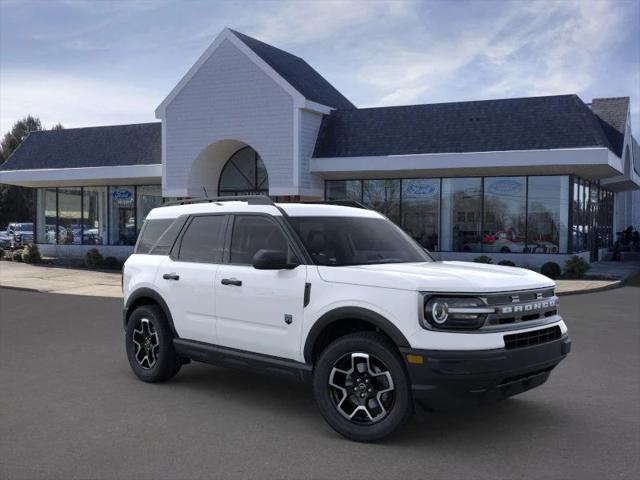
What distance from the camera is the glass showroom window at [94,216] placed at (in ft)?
99.0

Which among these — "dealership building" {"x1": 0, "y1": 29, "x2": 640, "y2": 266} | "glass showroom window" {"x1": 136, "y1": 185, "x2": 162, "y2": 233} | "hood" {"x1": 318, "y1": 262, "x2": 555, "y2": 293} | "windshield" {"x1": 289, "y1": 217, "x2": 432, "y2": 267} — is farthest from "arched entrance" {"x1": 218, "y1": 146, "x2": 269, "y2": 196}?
"hood" {"x1": 318, "y1": 262, "x2": 555, "y2": 293}

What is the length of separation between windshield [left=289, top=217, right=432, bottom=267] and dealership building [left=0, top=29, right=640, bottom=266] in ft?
50.5

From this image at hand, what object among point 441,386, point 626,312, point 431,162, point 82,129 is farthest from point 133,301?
point 82,129

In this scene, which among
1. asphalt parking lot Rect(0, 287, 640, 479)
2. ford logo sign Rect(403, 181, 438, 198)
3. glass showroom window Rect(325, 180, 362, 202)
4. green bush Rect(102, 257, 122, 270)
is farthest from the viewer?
green bush Rect(102, 257, 122, 270)

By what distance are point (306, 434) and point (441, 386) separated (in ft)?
4.24

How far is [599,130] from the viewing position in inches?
836

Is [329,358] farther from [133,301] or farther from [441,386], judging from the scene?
[133,301]

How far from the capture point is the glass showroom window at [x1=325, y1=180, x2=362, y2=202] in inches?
992

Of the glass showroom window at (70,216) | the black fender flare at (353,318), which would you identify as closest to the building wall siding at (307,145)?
the glass showroom window at (70,216)

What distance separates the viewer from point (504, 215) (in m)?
23.3

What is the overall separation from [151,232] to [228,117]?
56.5 feet

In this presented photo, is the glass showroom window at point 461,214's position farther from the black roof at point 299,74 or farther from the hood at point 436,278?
the hood at point 436,278

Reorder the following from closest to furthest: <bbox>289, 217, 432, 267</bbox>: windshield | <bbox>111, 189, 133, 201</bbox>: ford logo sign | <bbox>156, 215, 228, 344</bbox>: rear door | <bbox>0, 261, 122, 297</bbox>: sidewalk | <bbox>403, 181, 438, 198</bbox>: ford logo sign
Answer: <bbox>289, 217, 432, 267</bbox>: windshield, <bbox>156, 215, 228, 344</bbox>: rear door, <bbox>0, 261, 122, 297</bbox>: sidewalk, <bbox>403, 181, 438, 198</bbox>: ford logo sign, <bbox>111, 189, 133, 201</bbox>: ford logo sign

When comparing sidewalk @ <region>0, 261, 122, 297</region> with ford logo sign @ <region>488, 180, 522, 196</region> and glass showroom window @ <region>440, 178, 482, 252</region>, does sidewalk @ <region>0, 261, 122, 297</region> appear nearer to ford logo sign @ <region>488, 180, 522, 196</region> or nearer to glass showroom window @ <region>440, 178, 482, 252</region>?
glass showroom window @ <region>440, 178, 482, 252</region>
